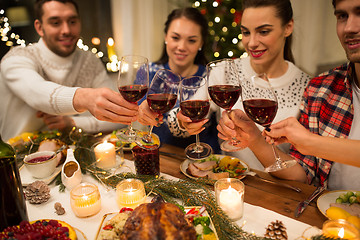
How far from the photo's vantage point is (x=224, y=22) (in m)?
3.62

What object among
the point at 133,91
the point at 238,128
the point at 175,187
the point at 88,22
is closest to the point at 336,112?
the point at 238,128

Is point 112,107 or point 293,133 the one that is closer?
point 293,133

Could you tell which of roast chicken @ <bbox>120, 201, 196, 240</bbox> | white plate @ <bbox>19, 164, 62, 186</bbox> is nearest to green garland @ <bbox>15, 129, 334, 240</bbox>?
white plate @ <bbox>19, 164, 62, 186</bbox>

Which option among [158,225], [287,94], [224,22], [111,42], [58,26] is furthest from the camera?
[111,42]

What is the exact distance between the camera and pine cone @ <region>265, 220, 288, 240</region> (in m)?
0.95

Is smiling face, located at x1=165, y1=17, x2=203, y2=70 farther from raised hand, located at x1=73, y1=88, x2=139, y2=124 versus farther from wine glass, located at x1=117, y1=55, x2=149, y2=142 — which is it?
wine glass, located at x1=117, y1=55, x2=149, y2=142

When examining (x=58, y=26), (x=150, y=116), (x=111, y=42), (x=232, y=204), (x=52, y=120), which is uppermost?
(x=58, y=26)

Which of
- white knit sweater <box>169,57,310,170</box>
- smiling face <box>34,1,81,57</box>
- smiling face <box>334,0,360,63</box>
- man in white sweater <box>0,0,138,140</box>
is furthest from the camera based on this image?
smiling face <box>34,1,81,57</box>

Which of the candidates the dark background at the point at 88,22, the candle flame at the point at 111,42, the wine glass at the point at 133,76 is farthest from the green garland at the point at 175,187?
the candle flame at the point at 111,42

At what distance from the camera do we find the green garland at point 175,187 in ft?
3.16

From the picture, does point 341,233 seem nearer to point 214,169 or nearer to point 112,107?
point 214,169

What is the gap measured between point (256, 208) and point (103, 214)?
63 centimetres

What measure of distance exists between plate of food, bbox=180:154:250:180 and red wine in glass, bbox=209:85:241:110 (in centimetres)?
36

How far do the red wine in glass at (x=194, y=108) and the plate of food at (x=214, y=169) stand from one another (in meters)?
0.33
